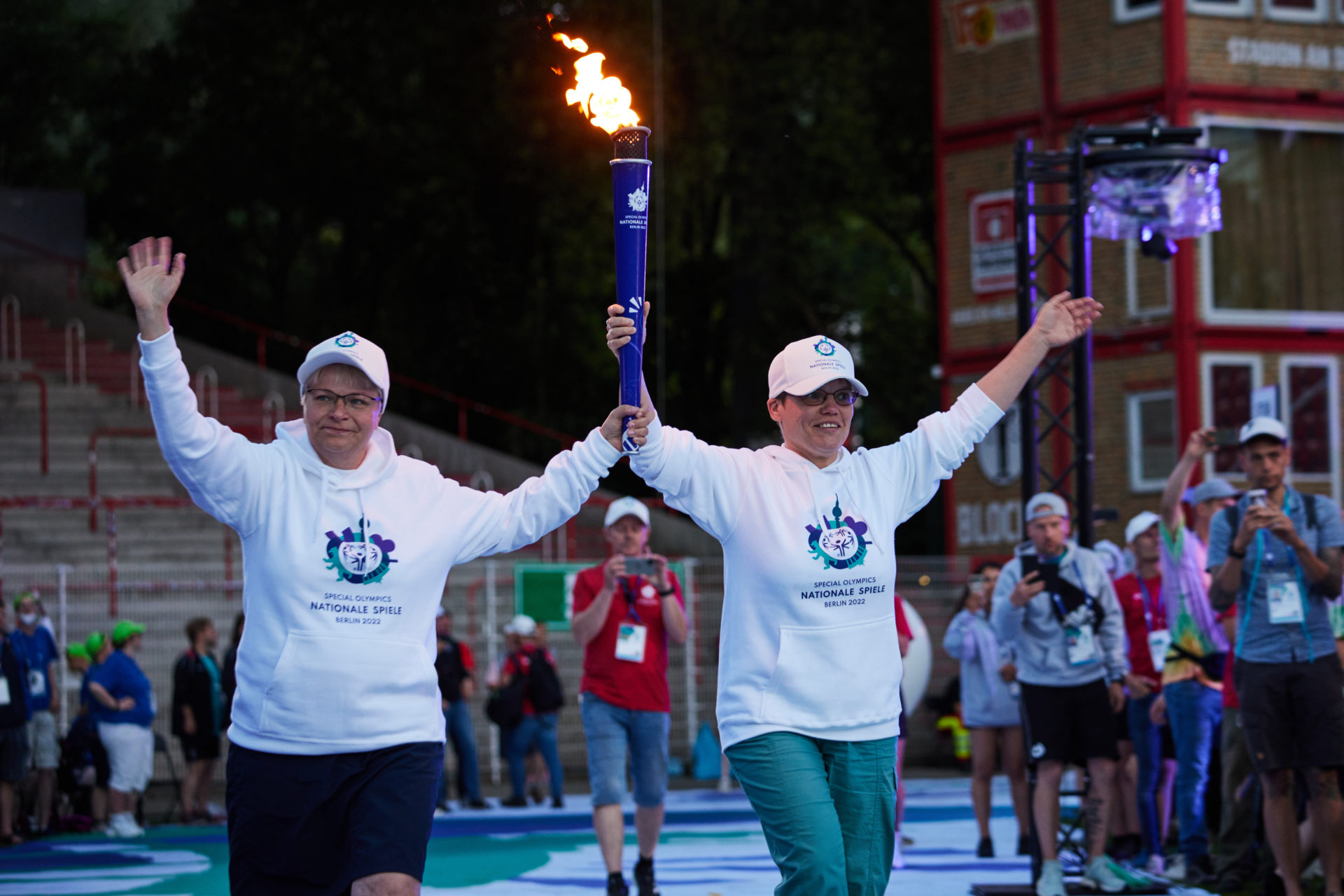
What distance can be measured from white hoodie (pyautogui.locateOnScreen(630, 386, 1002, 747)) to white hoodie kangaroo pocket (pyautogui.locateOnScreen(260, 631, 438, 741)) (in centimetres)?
120

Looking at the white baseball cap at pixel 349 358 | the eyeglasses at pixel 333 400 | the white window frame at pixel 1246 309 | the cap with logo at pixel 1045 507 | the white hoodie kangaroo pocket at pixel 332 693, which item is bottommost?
the white hoodie kangaroo pocket at pixel 332 693

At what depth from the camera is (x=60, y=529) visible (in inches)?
868

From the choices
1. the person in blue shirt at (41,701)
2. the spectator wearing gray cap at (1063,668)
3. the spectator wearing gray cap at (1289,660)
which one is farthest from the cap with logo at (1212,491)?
the person in blue shirt at (41,701)

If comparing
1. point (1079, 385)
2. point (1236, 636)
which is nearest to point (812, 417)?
point (1236, 636)

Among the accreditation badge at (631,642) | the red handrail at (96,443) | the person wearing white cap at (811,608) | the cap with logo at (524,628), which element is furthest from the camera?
the red handrail at (96,443)

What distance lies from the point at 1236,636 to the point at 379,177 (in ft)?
86.0

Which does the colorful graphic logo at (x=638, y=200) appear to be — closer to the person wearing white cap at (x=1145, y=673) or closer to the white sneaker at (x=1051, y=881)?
the white sneaker at (x=1051, y=881)

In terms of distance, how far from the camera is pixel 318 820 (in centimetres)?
489

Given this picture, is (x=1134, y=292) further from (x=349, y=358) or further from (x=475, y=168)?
(x=349, y=358)

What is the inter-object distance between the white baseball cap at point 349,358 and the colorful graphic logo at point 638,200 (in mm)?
941

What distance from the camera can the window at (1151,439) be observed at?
24.4m

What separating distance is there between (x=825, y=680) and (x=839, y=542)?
0.48 meters

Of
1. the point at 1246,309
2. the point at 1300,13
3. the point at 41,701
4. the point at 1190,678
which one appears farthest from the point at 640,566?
the point at 1300,13

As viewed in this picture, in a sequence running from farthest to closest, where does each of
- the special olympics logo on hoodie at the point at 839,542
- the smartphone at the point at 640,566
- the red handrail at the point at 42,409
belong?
the red handrail at the point at 42,409, the smartphone at the point at 640,566, the special olympics logo on hoodie at the point at 839,542
